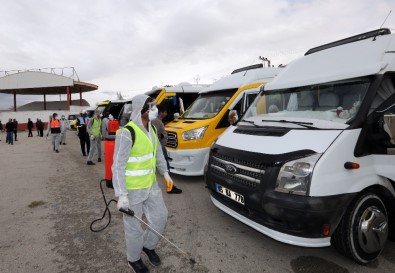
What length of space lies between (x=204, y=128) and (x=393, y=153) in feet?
12.2

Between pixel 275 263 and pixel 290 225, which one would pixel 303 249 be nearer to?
pixel 275 263

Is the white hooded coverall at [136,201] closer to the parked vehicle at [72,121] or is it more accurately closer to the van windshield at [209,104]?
the van windshield at [209,104]

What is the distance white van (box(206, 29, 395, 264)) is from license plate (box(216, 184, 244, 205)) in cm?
1

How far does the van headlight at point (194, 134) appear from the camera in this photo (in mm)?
6095

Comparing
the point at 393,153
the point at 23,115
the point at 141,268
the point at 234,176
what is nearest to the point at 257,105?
the point at 234,176

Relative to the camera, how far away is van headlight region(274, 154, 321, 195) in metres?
2.79

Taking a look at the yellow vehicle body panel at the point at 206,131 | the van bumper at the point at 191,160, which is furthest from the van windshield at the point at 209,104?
the van bumper at the point at 191,160

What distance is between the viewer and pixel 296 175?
2.84 m

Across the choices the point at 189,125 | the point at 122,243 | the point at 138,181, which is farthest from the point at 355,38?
the point at 122,243

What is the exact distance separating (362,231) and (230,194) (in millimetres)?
1490

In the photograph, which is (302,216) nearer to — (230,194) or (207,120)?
(230,194)

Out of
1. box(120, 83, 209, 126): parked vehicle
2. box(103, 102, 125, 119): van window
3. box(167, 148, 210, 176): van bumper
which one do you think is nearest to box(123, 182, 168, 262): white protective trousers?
box(167, 148, 210, 176): van bumper

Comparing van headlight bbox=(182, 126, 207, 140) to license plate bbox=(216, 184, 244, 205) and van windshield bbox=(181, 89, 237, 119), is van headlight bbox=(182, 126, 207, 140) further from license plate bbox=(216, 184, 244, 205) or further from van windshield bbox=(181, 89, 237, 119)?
license plate bbox=(216, 184, 244, 205)

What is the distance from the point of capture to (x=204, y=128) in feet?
20.2
